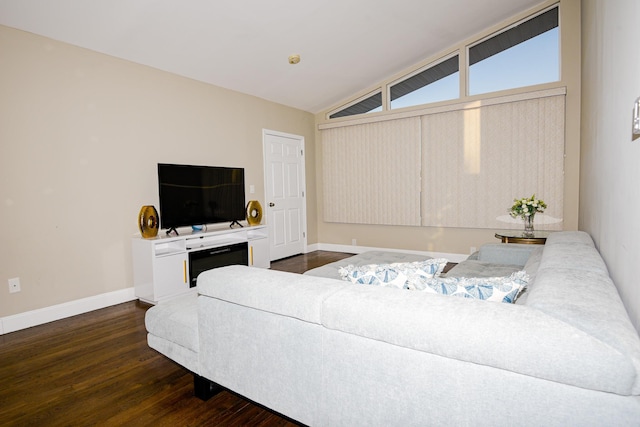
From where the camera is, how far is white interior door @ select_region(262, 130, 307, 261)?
18.5ft

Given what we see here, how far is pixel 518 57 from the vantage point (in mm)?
4758

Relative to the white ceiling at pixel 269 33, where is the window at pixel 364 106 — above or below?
below

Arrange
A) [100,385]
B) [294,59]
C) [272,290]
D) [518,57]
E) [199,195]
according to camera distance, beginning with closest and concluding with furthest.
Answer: [272,290] < [100,385] < [199,195] < [294,59] < [518,57]

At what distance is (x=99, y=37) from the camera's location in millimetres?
3326

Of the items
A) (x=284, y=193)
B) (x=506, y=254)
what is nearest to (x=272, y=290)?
(x=506, y=254)

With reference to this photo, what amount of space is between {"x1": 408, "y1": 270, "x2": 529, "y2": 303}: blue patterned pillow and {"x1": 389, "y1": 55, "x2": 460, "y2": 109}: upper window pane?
437 cm

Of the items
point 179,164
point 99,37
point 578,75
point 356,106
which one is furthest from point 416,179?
point 99,37

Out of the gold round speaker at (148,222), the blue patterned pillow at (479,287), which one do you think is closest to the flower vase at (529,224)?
the blue patterned pillow at (479,287)

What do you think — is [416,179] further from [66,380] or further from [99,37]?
[66,380]

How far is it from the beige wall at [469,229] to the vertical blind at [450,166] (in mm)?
107

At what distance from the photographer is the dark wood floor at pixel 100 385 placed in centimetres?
179

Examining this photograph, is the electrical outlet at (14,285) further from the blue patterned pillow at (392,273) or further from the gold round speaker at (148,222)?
the blue patterned pillow at (392,273)

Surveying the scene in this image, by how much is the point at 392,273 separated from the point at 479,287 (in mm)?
361

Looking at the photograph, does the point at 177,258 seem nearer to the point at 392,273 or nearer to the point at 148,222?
the point at 148,222
